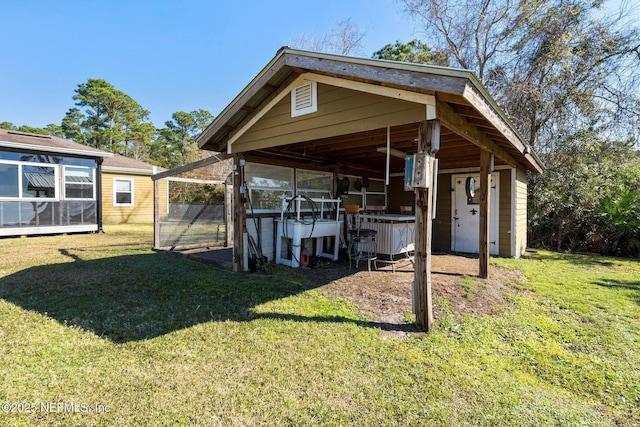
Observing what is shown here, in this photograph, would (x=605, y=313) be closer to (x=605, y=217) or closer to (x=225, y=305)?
(x=225, y=305)

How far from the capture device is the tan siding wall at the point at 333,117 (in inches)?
127

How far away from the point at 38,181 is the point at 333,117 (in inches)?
407


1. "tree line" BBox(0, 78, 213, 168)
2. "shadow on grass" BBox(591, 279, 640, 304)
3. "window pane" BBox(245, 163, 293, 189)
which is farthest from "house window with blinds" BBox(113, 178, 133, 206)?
"shadow on grass" BBox(591, 279, 640, 304)

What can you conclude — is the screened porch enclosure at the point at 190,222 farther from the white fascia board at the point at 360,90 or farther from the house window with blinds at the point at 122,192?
the house window with blinds at the point at 122,192

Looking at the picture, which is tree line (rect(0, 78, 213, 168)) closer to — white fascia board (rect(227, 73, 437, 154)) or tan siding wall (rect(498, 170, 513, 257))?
white fascia board (rect(227, 73, 437, 154))

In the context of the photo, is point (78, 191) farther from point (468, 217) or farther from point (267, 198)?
point (468, 217)

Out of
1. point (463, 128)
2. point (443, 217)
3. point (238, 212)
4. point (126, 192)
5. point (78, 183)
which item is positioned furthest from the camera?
A: point (126, 192)

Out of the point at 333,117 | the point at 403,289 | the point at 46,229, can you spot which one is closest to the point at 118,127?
the point at 46,229

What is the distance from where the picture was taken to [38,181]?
360 inches

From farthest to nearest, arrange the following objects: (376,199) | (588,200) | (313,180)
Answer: (376,199), (588,200), (313,180)

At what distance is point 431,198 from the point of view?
3061mm

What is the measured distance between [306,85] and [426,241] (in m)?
2.56

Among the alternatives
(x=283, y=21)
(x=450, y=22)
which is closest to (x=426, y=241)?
(x=450, y=22)

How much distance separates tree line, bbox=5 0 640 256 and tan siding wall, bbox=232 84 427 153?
26.3ft
